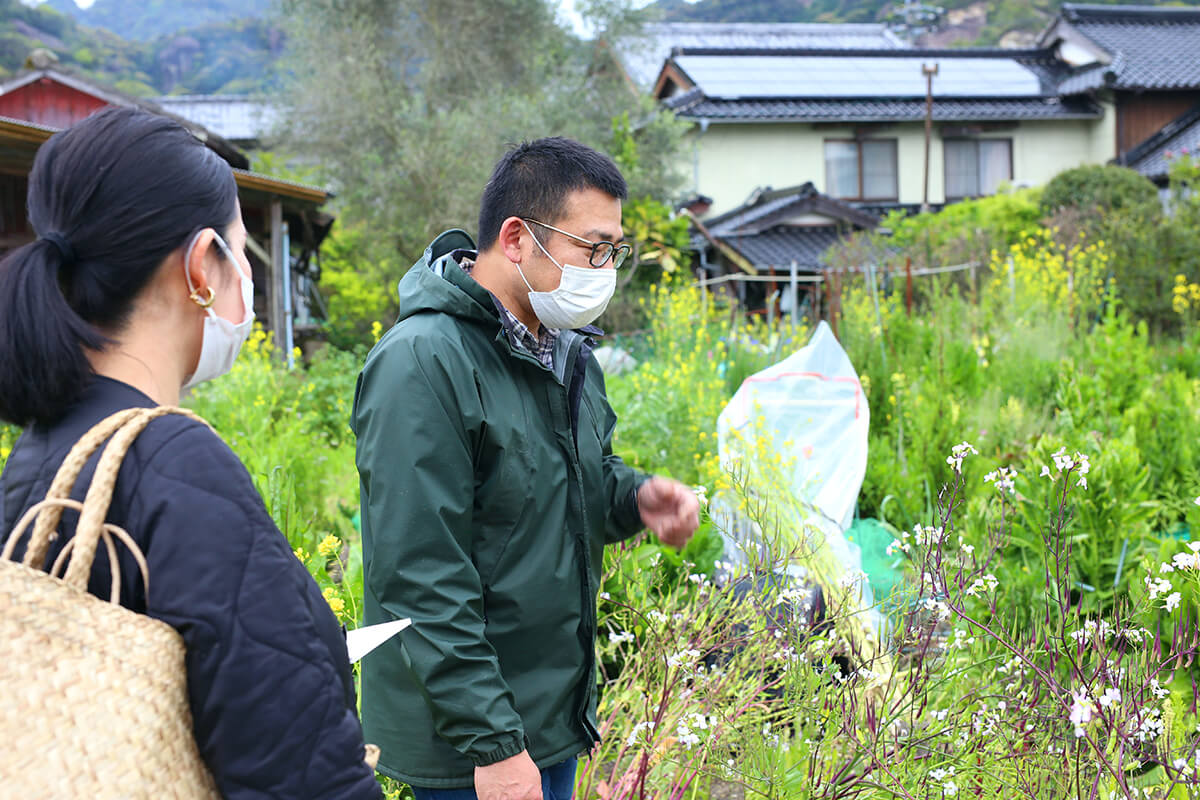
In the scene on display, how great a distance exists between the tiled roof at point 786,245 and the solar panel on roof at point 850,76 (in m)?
4.15

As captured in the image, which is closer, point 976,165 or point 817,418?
point 817,418

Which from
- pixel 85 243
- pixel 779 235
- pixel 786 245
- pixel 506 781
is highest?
pixel 779 235

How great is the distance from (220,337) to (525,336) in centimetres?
82

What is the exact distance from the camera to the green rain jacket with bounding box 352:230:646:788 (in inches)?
62.0

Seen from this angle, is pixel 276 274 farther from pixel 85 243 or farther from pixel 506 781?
pixel 85 243

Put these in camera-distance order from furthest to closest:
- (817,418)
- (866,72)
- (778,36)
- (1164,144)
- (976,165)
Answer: (778,36) → (866,72) → (976,165) → (1164,144) → (817,418)

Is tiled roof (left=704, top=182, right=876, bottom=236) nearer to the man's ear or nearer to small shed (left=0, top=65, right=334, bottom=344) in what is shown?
small shed (left=0, top=65, right=334, bottom=344)

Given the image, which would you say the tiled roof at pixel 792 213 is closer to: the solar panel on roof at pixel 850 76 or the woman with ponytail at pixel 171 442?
the solar panel on roof at pixel 850 76

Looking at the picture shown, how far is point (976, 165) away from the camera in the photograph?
23.1 metres

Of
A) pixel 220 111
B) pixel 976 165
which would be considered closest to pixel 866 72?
pixel 976 165

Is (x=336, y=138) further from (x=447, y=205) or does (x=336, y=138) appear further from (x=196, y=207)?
(x=196, y=207)

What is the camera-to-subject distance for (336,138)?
610 inches

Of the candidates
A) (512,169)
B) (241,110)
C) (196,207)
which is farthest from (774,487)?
(241,110)

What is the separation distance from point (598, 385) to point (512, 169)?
1.62ft
